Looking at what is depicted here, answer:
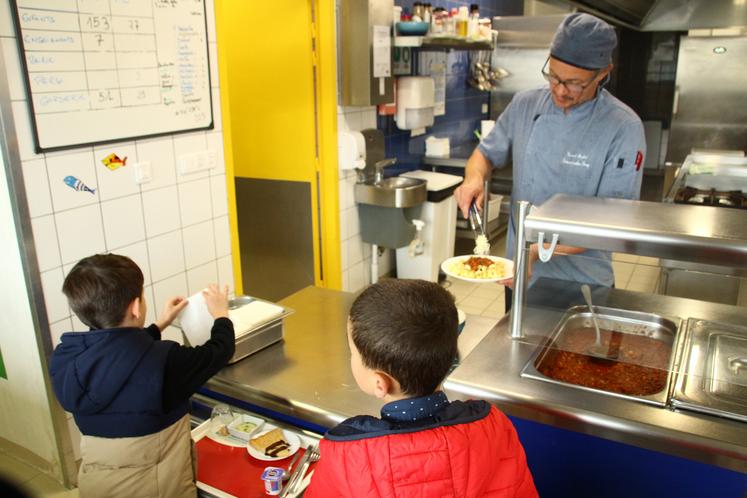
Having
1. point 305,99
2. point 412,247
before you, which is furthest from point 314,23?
point 412,247

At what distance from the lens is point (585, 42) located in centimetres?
203

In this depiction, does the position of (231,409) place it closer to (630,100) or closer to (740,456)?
(740,456)

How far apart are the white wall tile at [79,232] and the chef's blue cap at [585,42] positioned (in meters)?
1.92

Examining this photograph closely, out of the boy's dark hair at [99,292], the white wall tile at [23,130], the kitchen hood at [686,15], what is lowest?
the boy's dark hair at [99,292]

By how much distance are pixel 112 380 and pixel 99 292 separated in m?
A: 0.22

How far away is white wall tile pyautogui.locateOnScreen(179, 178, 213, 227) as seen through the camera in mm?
2949

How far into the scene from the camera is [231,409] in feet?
5.84

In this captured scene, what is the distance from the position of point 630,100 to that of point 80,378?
726 cm

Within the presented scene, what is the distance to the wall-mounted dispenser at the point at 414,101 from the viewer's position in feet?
14.7

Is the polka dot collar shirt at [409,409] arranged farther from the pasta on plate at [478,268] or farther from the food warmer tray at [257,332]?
the pasta on plate at [478,268]

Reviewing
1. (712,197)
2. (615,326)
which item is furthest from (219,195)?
(712,197)

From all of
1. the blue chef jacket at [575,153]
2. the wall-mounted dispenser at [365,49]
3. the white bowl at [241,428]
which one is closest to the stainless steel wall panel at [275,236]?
the wall-mounted dispenser at [365,49]

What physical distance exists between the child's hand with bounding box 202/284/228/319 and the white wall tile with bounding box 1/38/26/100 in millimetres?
1130

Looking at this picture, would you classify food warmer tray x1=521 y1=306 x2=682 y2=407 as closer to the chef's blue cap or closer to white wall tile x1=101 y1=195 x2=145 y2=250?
the chef's blue cap
